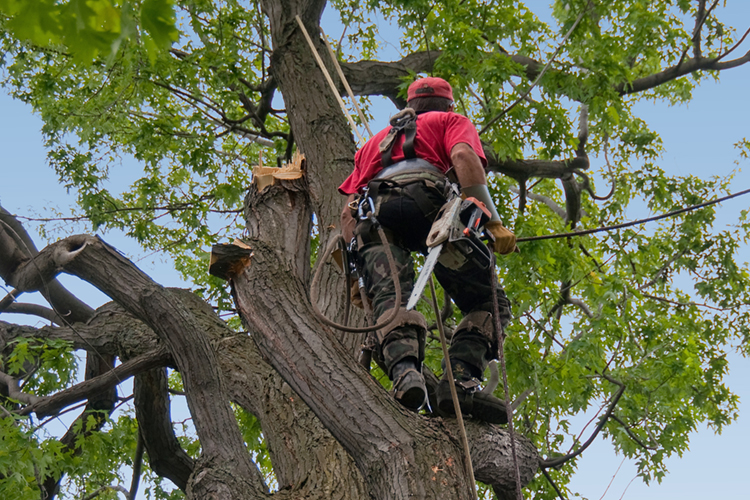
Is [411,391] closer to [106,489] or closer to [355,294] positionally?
[355,294]

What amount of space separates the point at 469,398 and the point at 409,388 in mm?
448

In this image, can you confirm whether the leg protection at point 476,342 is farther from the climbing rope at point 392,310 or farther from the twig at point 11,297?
the twig at point 11,297

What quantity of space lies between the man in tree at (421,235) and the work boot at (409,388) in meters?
0.04

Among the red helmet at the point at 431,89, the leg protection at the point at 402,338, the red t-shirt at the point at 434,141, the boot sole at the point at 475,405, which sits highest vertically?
the red helmet at the point at 431,89

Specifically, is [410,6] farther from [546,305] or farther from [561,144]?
[546,305]

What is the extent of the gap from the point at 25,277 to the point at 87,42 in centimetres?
317

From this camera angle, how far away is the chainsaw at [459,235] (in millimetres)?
3209

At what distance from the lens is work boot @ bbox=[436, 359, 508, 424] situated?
344 centimetres

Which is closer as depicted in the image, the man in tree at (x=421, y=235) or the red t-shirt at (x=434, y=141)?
the man in tree at (x=421, y=235)

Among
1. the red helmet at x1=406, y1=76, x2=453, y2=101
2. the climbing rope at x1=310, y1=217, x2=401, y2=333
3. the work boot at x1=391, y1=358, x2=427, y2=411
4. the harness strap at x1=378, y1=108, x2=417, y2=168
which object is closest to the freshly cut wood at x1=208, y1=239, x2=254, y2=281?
the climbing rope at x1=310, y1=217, x2=401, y2=333

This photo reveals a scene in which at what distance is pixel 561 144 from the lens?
22.0ft

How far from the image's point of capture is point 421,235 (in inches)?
146

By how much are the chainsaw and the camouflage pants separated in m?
0.19

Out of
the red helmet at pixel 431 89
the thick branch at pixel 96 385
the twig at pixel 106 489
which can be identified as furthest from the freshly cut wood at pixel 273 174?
the twig at pixel 106 489
